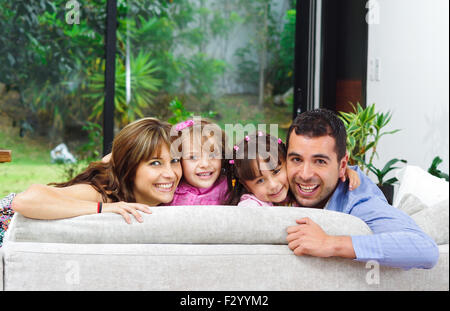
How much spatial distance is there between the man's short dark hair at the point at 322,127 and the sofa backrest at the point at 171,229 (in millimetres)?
374

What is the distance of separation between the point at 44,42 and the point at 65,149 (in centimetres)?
88

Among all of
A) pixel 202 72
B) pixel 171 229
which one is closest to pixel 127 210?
pixel 171 229

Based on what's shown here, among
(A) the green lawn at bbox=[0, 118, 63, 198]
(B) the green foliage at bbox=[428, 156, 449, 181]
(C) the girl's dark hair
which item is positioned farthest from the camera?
(A) the green lawn at bbox=[0, 118, 63, 198]

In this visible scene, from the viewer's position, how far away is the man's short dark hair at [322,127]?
1.52 m

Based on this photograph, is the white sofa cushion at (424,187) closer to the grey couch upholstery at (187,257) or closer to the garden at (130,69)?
the grey couch upholstery at (187,257)

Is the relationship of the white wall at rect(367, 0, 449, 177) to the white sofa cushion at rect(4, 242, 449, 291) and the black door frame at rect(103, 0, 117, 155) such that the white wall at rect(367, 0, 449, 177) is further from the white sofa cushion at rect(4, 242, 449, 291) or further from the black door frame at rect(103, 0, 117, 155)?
the black door frame at rect(103, 0, 117, 155)

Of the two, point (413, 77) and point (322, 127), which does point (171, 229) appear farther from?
point (413, 77)

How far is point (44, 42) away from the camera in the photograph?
4160 mm

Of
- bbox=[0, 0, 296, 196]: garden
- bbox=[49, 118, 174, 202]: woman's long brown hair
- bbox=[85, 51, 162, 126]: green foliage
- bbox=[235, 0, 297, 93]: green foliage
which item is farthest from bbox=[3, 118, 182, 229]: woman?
bbox=[235, 0, 297, 93]: green foliage

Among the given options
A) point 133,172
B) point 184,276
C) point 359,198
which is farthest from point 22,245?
point 359,198

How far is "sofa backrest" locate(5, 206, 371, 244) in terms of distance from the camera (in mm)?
1184

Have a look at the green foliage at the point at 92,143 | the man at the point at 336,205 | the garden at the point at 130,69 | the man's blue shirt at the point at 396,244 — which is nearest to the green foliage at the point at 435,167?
the man at the point at 336,205

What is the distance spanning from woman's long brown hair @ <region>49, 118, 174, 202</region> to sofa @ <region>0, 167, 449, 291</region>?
0.38m
